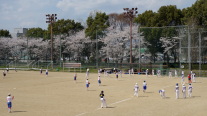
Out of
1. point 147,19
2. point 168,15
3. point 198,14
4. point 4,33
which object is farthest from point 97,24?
point 4,33

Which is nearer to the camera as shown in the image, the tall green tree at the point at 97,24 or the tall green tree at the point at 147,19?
the tall green tree at the point at 147,19

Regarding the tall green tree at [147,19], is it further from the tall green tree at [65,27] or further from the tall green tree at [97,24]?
the tall green tree at [65,27]

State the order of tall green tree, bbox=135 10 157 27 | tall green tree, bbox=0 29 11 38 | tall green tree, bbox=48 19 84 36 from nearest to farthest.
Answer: tall green tree, bbox=135 10 157 27 < tall green tree, bbox=48 19 84 36 < tall green tree, bbox=0 29 11 38

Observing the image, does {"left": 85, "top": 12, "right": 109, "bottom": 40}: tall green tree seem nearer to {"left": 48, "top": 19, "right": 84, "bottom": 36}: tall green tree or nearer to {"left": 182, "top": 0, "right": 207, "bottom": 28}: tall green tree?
{"left": 48, "top": 19, "right": 84, "bottom": 36}: tall green tree

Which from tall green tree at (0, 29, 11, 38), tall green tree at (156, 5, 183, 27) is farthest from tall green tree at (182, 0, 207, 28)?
tall green tree at (0, 29, 11, 38)

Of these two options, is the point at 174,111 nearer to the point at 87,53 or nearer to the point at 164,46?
the point at 164,46

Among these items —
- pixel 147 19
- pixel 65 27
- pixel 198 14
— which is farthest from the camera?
pixel 65 27

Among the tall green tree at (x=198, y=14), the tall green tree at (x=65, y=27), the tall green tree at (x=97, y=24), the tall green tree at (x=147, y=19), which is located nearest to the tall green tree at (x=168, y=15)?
the tall green tree at (x=147, y=19)

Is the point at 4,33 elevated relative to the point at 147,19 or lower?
lower

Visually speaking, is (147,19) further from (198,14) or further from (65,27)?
(65,27)

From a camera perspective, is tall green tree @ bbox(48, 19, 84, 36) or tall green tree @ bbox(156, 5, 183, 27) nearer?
tall green tree @ bbox(156, 5, 183, 27)

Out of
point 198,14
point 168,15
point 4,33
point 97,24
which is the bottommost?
point 4,33

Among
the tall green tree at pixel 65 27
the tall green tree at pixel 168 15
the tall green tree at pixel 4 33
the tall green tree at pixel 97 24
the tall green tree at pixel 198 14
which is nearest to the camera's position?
the tall green tree at pixel 198 14

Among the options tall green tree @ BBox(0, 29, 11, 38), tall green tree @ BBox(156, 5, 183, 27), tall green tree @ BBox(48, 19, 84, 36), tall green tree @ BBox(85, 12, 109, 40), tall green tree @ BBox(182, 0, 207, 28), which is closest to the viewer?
tall green tree @ BBox(182, 0, 207, 28)
